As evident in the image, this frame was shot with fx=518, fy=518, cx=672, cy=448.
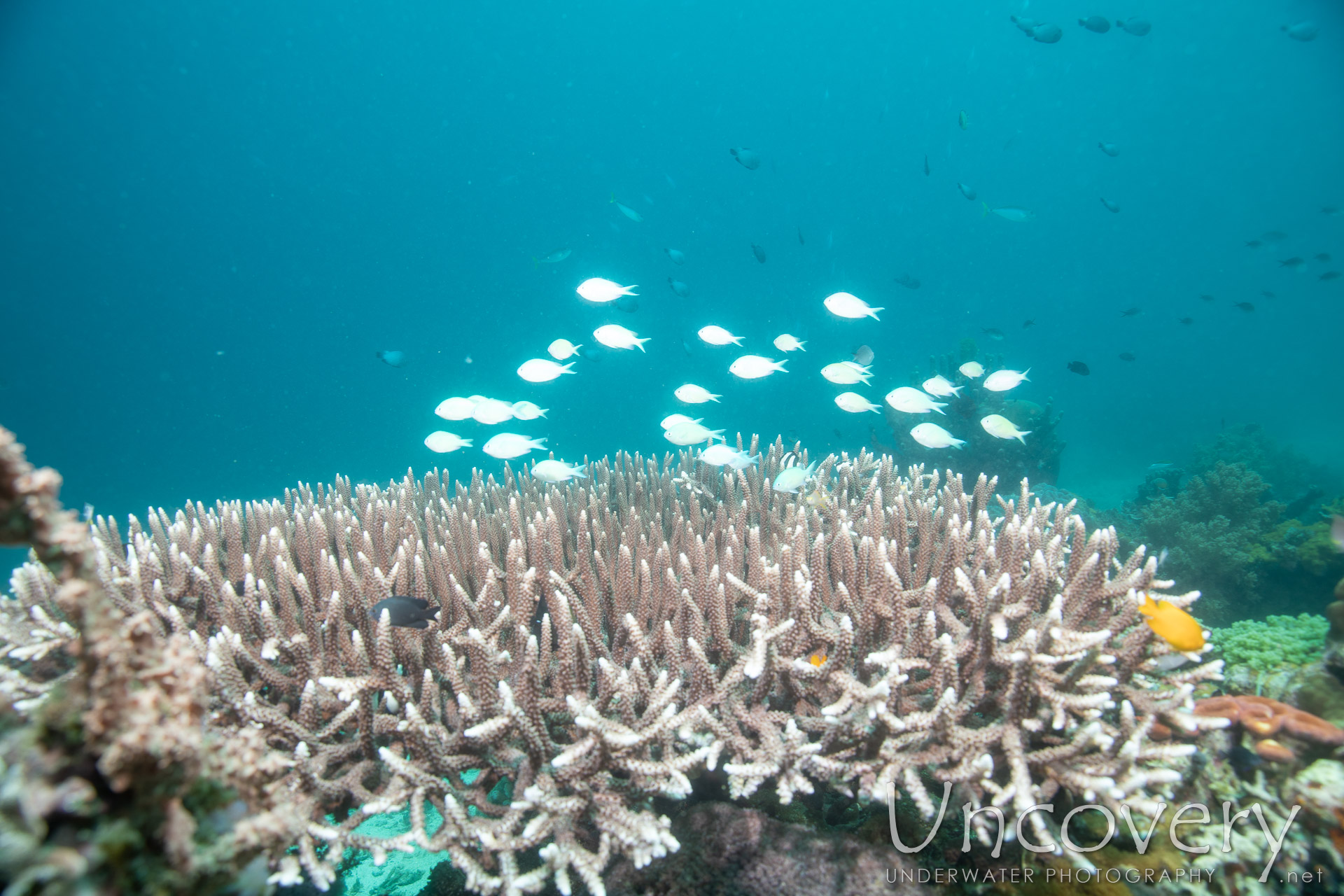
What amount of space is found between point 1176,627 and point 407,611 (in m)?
3.92

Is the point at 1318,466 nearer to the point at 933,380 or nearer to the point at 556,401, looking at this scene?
the point at 933,380

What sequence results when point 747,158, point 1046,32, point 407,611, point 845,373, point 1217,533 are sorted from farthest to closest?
point 1046,32
point 747,158
point 1217,533
point 845,373
point 407,611

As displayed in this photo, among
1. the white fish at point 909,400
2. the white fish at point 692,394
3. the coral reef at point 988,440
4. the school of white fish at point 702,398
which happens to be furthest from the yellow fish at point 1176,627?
the coral reef at point 988,440

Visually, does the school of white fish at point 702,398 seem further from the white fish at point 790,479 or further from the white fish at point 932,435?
the white fish at point 790,479

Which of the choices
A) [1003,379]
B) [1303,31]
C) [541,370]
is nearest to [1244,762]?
[1003,379]

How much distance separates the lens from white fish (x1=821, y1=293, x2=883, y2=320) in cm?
747

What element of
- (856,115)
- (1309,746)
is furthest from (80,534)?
(856,115)

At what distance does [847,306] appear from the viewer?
7.64 metres

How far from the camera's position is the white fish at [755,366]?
7496 millimetres

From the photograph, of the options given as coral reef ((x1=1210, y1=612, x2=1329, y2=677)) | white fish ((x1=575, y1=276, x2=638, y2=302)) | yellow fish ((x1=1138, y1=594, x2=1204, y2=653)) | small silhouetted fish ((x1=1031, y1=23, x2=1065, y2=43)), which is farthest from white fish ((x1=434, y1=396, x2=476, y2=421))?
small silhouetted fish ((x1=1031, y1=23, x2=1065, y2=43))

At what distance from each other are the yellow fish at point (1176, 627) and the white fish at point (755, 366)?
17.0ft

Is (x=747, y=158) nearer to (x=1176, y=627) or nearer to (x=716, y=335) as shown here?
(x=716, y=335)

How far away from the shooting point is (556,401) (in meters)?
62.8

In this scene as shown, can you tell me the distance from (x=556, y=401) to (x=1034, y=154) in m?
99.6
